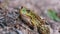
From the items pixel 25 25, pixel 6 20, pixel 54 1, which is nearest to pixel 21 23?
pixel 25 25

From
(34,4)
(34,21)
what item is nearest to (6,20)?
(34,21)

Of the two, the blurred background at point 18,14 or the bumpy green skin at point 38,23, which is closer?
the blurred background at point 18,14

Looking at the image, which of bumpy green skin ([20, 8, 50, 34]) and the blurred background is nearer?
the blurred background

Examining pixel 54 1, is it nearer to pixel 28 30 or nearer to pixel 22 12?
pixel 22 12

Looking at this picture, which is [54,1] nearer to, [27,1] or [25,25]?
[27,1]

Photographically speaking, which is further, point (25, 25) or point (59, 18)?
point (59, 18)

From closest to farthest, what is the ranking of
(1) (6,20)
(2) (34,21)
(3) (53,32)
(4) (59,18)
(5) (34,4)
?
(1) (6,20) < (2) (34,21) < (3) (53,32) < (4) (59,18) < (5) (34,4)

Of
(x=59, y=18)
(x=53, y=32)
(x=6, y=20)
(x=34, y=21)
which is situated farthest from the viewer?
(x=59, y=18)

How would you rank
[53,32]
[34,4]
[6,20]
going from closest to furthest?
[6,20] → [53,32] → [34,4]

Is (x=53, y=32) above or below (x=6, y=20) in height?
below
